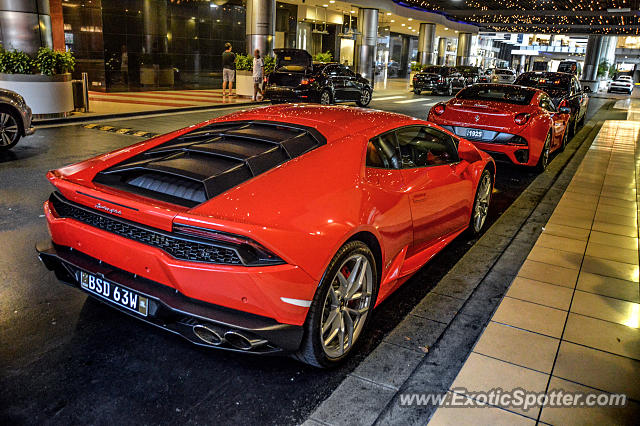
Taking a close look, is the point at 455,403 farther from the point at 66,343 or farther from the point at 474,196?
the point at 474,196

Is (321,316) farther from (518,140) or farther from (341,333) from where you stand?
(518,140)

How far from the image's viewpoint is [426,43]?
42.2 m

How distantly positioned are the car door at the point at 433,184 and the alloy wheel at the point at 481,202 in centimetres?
41

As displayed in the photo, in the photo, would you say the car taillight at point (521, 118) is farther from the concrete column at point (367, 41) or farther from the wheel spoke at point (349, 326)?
the concrete column at point (367, 41)

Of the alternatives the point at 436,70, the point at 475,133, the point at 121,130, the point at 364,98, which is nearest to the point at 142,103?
the point at 121,130

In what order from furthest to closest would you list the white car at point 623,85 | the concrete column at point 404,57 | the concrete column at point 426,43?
the concrete column at point 404,57 < the white car at point 623,85 < the concrete column at point 426,43

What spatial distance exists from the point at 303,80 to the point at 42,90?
866 centimetres

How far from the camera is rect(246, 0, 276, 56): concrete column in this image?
21953mm

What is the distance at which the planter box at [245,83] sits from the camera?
21234 mm

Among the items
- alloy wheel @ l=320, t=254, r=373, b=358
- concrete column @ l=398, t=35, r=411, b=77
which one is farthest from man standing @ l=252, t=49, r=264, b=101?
concrete column @ l=398, t=35, r=411, b=77

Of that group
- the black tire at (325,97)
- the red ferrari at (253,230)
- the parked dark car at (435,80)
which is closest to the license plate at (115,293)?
the red ferrari at (253,230)

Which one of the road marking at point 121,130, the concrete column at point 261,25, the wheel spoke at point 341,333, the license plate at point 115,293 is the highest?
the concrete column at point 261,25

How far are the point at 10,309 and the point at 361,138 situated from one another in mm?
2731

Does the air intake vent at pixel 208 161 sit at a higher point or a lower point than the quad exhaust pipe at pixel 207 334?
higher
